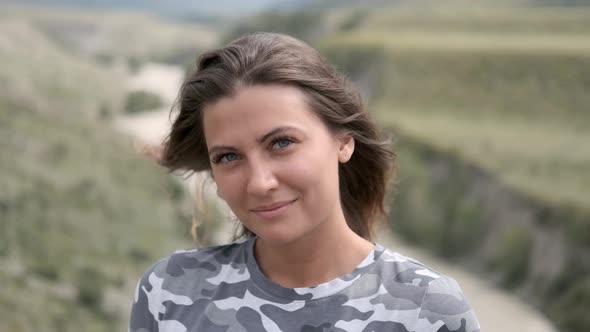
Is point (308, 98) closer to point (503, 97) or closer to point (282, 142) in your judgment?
point (282, 142)

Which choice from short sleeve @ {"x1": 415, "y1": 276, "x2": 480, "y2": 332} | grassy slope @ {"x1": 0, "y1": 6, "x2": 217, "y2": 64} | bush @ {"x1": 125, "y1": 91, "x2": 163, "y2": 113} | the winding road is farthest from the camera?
grassy slope @ {"x1": 0, "y1": 6, "x2": 217, "y2": 64}

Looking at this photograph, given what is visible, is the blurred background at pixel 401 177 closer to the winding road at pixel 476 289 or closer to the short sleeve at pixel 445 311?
the winding road at pixel 476 289

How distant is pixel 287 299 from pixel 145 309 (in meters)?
0.55

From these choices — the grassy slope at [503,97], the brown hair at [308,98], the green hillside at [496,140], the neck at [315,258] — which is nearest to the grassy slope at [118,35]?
the green hillside at [496,140]

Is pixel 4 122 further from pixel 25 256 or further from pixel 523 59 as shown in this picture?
pixel 523 59

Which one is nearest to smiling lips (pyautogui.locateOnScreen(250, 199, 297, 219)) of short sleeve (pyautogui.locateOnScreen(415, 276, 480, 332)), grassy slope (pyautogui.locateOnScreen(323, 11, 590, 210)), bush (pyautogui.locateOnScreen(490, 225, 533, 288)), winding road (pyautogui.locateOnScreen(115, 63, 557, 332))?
short sleeve (pyautogui.locateOnScreen(415, 276, 480, 332))

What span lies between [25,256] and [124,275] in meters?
1.87

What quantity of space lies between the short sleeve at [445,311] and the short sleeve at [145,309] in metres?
0.94

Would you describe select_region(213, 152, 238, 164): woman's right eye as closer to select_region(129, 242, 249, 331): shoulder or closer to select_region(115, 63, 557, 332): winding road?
select_region(129, 242, 249, 331): shoulder

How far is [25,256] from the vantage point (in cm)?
1178

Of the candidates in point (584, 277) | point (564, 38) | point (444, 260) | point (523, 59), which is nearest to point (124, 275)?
point (584, 277)

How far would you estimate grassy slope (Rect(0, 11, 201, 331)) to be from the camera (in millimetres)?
11000

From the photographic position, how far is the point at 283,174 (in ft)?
7.30

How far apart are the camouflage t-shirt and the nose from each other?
0.36m
